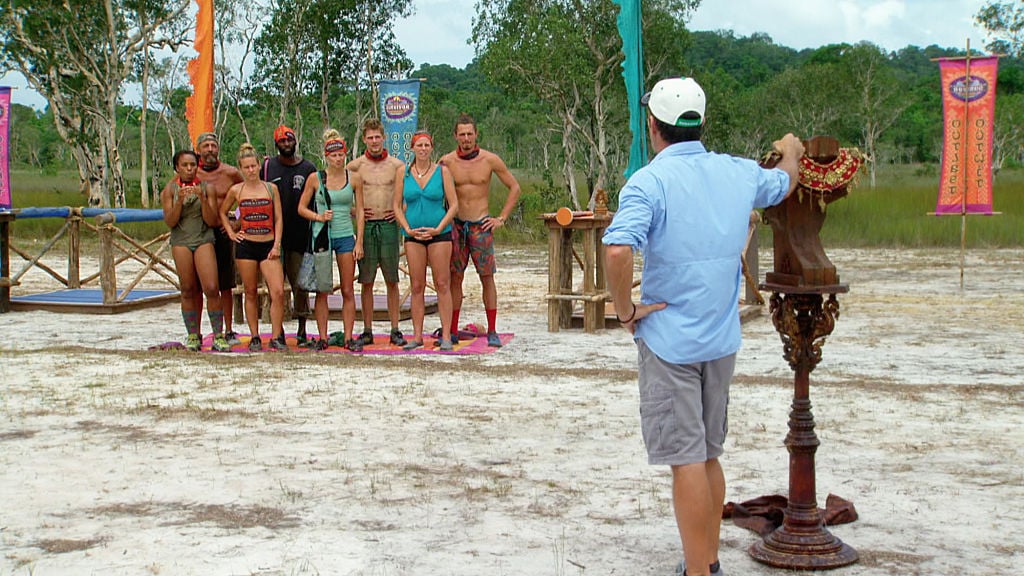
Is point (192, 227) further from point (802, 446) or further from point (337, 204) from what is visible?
point (802, 446)

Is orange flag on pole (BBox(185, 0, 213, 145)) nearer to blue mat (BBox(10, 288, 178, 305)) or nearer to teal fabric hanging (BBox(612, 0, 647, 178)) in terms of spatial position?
blue mat (BBox(10, 288, 178, 305))

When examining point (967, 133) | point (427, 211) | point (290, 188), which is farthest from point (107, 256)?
point (967, 133)

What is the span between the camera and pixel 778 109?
56.4m

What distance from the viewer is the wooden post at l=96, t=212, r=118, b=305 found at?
1191 cm

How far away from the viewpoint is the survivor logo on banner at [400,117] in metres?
13.1

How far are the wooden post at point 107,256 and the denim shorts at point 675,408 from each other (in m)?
9.44

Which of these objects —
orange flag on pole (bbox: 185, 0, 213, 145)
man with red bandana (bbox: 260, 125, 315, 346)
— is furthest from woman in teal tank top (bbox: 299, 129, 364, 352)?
orange flag on pole (bbox: 185, 0, 213, 145)

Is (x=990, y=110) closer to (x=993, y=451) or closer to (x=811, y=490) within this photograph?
(x=993, y=451)

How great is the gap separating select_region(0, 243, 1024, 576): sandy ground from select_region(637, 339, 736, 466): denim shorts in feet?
2.08

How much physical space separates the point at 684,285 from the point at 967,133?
11.9 meters

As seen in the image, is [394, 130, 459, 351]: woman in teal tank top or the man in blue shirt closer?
the man in blue shirt

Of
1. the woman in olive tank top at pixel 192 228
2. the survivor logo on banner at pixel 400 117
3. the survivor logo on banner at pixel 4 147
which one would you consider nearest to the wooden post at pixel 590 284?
the woman in olive tank top at pixel 192 228

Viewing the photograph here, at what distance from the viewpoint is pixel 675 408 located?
3.54 metres

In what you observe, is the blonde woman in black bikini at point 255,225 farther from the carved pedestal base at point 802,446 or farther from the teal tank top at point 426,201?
the carved pedestal base at point 802,446
